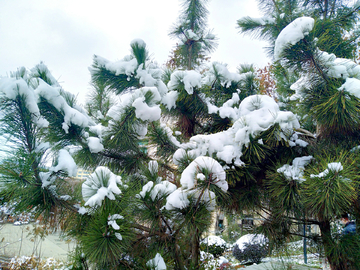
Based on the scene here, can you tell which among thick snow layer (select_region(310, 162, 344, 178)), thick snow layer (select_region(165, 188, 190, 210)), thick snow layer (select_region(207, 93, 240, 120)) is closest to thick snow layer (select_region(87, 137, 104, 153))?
thick snow layer (select_region(165, 188, 190, 210))

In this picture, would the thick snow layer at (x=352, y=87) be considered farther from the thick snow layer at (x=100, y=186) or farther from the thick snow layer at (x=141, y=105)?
the thick snow layer at (x=100, y=186)

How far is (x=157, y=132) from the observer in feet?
7.36

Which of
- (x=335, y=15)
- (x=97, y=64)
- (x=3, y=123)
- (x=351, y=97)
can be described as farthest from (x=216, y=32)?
(x=3, y=123)

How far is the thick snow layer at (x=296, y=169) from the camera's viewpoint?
161 cm

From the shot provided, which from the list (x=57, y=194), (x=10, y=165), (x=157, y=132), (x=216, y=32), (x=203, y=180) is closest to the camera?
(x=10, y=165)

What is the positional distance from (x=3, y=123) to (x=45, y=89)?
15.1 inches

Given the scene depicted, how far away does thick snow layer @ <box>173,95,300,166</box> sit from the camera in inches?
65.0

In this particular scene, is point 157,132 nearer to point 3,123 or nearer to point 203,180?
point 203,180

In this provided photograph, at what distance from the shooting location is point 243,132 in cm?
167

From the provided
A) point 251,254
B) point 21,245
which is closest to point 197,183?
point 21,245

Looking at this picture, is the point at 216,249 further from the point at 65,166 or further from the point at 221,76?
the point at 65,166

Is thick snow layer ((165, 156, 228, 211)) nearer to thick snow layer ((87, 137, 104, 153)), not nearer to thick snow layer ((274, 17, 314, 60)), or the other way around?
thick snow layer ((87, 137, 104, 153))

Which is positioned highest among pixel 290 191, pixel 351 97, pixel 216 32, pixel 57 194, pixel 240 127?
pixel 216 32

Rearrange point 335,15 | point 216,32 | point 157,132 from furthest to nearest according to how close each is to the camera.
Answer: point 216,32
point 335,15
point 157,132
